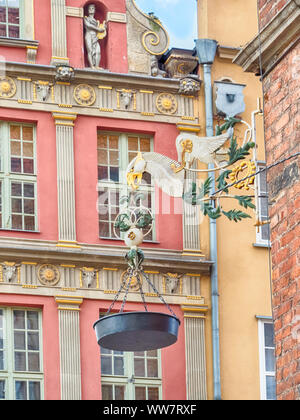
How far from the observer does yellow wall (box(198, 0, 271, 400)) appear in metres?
24.1

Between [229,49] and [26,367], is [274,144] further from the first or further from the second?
[229,49]

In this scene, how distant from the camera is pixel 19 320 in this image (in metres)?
23.2

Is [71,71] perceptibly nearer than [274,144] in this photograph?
No

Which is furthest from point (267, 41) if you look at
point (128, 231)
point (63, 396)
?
point (63, 396)

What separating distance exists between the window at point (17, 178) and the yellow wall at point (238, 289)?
2.87 m

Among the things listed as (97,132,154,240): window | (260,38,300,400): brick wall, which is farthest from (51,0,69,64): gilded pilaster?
(260,38,300,400): brick wall

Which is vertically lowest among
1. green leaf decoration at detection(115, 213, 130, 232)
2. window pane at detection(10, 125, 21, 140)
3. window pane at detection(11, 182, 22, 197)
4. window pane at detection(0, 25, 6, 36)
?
green leaf decoration at detection(115, 213, 130, 232)

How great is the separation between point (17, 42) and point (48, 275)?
3.81 metres

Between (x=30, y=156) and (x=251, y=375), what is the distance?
16.0 ft

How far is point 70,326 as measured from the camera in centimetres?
2339

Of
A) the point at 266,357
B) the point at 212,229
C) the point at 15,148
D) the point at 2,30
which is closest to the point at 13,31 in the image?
the point at 2,30

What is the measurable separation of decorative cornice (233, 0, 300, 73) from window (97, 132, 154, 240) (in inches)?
432

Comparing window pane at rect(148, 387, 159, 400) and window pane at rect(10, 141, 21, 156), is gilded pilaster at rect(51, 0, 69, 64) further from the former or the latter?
window pane at rect(148, 387, 159, 400)
